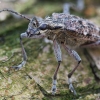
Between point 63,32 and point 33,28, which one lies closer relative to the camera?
point 33,28

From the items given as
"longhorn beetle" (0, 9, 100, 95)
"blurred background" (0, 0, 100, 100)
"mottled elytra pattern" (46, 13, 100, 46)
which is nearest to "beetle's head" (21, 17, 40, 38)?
"longhorn beetle" (0, 9, 100, 95)

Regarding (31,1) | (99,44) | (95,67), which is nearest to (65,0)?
(31,1)

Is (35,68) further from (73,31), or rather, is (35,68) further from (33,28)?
(73,31)

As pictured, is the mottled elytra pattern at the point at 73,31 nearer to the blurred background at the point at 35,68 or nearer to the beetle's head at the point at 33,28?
the beetle's head at the point at 33,28

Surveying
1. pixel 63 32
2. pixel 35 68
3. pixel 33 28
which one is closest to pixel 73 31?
pixel 63 32

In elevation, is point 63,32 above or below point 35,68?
above

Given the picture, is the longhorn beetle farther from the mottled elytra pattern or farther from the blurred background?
the blurred background

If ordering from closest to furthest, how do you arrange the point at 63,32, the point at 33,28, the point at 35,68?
the point at 33,28, the point at 35,68, the point at 63,32
